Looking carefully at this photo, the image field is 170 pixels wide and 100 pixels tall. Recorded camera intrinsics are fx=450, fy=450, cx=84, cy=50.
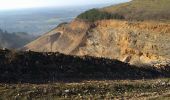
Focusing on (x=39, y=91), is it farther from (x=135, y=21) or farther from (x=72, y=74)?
(x=135, y=21)

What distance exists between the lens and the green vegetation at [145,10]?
53438 mm

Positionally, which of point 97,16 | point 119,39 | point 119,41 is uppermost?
point 97,16

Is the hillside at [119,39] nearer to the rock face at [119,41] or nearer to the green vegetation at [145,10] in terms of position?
the rock face at [119,41]

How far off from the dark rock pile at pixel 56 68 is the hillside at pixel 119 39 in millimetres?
12809

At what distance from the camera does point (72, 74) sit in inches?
907

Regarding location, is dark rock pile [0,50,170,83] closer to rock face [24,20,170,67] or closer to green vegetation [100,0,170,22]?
→ rock face [24,20,170,67]

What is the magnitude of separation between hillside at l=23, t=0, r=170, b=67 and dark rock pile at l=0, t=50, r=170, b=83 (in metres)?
12.8

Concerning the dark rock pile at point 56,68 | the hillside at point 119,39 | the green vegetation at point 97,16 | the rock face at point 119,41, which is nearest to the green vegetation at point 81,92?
the dark rock pile at point 56,68

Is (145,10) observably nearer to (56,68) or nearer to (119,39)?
(119,39)

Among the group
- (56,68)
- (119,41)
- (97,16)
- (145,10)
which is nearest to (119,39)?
(119,41)

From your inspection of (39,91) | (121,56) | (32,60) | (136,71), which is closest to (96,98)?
(39,91)

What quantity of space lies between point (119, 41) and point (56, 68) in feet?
103

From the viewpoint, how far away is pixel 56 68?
76.8ft

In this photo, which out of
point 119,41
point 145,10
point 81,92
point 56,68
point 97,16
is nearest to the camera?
point 81,92
